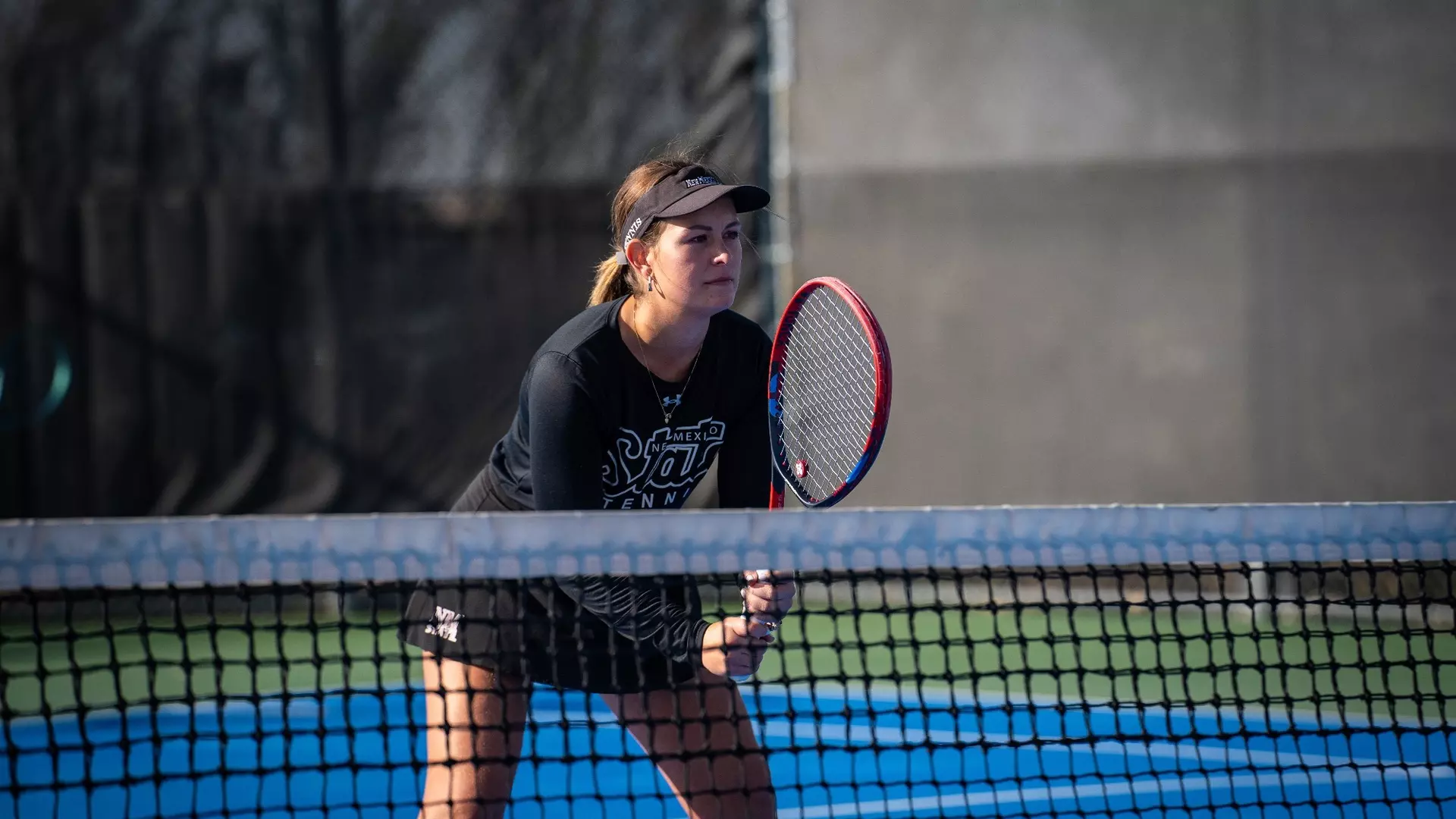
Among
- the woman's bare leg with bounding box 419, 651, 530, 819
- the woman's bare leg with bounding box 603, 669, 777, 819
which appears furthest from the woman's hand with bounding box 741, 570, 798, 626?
the woman's bare leg with bounding box 419, 651, 530, 819

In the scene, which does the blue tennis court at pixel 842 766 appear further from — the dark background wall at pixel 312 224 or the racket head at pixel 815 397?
the dark background wall at pixel 312 224

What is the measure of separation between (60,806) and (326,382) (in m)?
2.98

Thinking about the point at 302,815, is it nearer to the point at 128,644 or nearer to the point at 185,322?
the point at 128,644

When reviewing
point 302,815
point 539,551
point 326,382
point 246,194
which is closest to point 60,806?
point 302,815

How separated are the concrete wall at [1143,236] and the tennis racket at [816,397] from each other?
10.8 ft

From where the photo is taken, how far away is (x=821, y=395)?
2.71 meters

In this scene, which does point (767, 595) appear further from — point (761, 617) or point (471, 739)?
point (471, 739)

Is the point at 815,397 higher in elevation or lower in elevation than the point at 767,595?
higher

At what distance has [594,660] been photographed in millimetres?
2383

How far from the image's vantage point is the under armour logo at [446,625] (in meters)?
2.33

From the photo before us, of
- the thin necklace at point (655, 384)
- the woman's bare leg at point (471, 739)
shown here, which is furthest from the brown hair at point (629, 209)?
the woman's bare leg at point (471, 739)

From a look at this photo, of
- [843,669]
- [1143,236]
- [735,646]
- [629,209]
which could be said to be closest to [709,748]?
[735,646]

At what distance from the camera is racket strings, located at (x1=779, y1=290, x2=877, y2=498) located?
2.63 m

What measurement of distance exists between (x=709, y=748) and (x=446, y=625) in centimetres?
52
